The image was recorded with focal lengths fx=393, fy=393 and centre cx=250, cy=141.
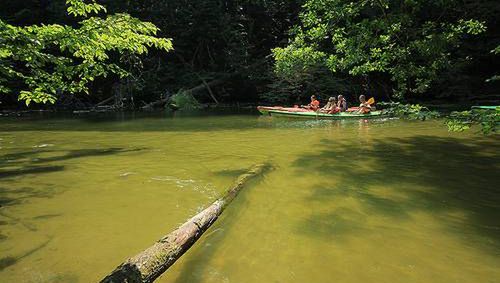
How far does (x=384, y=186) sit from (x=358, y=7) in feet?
17.7

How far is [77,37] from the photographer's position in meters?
4.54

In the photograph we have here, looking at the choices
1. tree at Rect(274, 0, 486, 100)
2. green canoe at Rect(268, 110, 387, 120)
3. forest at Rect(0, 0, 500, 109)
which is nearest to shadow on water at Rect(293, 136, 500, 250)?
tree at Rect(274, 0, 486, 100)

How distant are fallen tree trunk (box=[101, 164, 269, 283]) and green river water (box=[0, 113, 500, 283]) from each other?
0.35ft

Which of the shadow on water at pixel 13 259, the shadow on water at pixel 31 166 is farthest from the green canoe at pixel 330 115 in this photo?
the shadow on water at pixel 13 259

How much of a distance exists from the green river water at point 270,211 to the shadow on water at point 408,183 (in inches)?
0.9

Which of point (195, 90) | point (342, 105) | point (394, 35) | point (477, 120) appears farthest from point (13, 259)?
point (195, 90)

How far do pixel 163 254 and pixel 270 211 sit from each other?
1.98 m

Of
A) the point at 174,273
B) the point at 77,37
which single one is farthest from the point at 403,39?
the point at 174,273

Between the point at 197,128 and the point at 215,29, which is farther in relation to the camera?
the point at 215,29

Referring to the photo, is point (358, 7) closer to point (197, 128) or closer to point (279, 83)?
point (197, 128)

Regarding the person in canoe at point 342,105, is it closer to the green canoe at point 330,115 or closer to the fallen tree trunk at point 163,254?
the green canoe at point 330,115

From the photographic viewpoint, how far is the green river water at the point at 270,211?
3.55 meters

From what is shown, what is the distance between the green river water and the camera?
11.7 feet

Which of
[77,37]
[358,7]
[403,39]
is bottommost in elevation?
[77,37]
